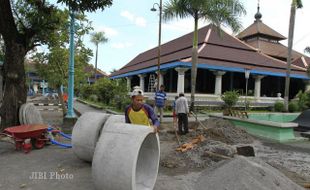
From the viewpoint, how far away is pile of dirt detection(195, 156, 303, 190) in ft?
15.8

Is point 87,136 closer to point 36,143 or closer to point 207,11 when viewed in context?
point 36,143

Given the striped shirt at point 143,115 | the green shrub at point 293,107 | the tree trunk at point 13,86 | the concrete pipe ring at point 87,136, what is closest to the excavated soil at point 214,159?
the striped shirt at point 143,115

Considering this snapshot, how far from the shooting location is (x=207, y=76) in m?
28.8

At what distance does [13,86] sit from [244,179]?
8.05 meters

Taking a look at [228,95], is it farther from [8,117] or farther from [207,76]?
[8,117]

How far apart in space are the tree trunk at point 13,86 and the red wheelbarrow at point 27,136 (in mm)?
2356

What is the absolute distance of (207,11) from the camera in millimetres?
18000

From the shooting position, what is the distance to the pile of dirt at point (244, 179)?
4816 mm

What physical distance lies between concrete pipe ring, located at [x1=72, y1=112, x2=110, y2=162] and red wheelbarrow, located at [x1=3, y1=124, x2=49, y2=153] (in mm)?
1322

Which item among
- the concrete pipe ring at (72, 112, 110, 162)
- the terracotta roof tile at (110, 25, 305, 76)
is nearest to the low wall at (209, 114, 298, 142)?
the concrete pipe ring at (72, 112, 110, 162)

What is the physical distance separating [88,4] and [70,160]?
414 cm

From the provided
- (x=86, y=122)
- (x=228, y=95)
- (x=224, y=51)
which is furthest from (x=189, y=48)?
(x=86, y=122)

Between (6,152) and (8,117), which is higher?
(8,117)

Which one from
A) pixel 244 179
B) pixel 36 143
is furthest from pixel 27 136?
pixel 244 179
